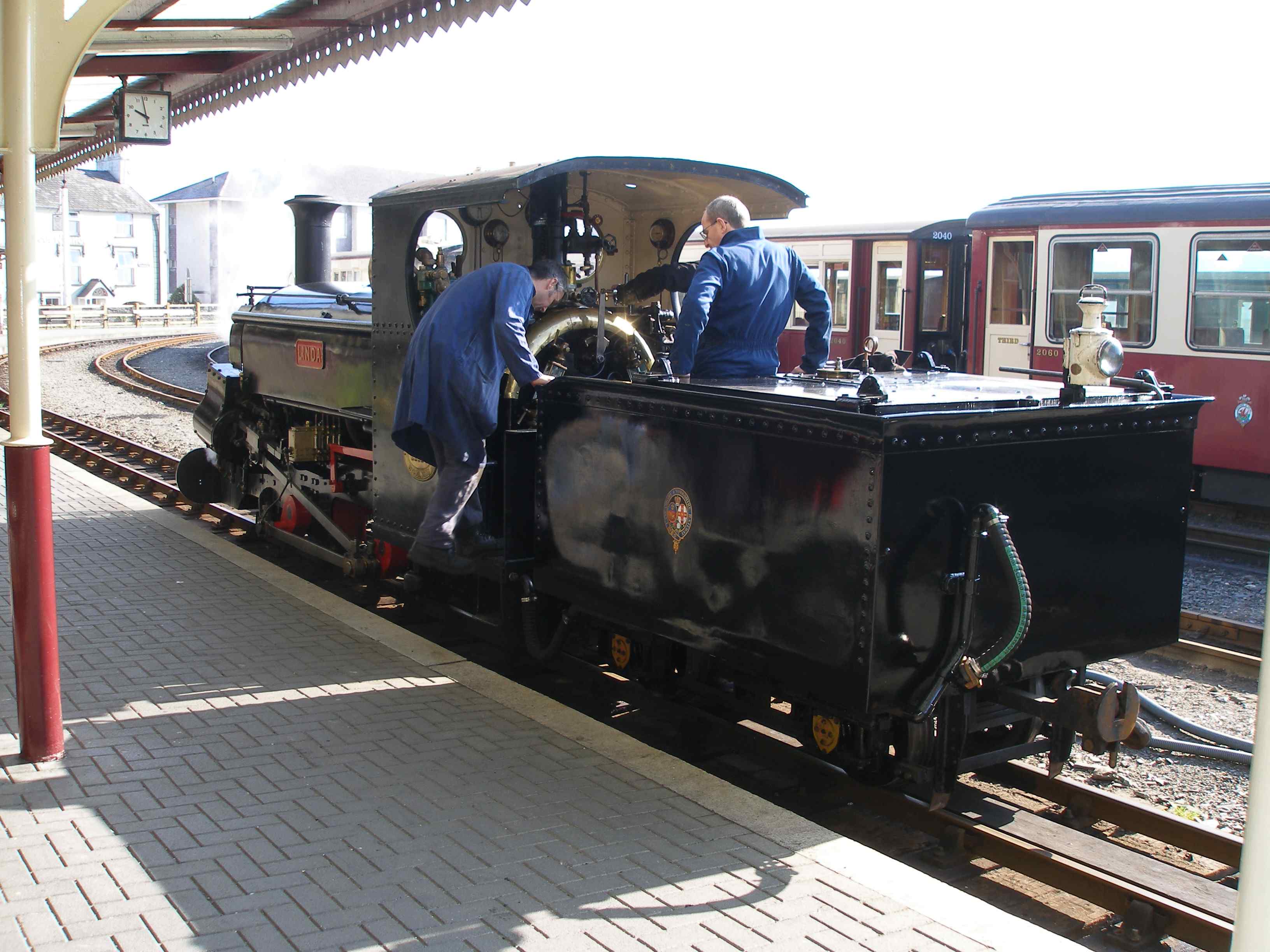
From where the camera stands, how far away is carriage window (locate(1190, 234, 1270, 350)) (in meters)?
10.9

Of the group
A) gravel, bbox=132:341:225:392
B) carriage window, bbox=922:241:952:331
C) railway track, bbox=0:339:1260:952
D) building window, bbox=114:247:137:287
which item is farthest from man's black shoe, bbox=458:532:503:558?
building window, bbox=114:247:137:287

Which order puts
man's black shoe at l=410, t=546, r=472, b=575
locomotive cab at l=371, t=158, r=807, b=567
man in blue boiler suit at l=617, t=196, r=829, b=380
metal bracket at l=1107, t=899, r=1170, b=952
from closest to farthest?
metal bracket at l=1107, t=899, r=1170, b=952 → man in blue boiler suit at l=617, t=196, r=829, b=380 → locomotive cab at l=371, t=158, r=807, b=567 → man's black shoe at l=410, t=546, r=472, b=575

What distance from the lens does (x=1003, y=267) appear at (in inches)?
539

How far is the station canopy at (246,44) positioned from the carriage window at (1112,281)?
750 cm

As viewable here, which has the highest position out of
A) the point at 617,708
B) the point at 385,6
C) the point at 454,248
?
the point at 385,6

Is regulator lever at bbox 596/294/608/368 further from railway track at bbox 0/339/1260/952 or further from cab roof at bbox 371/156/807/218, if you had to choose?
railway track at bbox 0/339/1260/952

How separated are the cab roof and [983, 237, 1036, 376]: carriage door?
782 centimetres

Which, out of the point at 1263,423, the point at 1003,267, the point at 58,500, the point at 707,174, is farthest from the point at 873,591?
the point at 1003,267

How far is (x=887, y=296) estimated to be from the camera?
16562 mm

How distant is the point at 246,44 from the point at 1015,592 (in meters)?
6.96

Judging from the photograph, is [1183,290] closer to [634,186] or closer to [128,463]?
[634,186]

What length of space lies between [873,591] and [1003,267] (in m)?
11.1

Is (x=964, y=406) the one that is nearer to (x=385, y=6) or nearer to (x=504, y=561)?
(x=504, y=561)

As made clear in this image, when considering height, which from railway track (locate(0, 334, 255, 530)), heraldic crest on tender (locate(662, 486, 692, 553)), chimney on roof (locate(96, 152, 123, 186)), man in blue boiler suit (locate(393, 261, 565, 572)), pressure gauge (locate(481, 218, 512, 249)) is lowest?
railway track (locate(0, 334, 255, 530))
